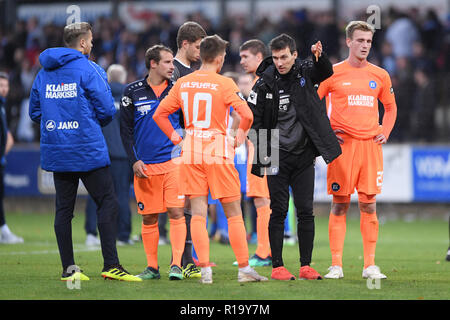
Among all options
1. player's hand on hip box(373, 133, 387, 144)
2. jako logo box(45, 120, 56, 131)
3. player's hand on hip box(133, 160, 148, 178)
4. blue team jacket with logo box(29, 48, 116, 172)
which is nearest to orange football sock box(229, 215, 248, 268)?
player's hand on hip box(133, 160, 148, 178)

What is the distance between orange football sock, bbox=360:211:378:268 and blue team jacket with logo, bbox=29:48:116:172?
2.70m

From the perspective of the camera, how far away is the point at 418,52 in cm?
1900

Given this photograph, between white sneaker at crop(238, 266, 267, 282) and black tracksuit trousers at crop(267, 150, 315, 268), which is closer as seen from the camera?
white sneaker at crop(238, 266, 267, 282)

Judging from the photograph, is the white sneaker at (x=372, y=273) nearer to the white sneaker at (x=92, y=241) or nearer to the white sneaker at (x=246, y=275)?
the white sneaker at (x=246, y=275)

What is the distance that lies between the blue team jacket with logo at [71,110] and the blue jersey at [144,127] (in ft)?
1.20

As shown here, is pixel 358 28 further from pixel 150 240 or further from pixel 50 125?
pixel 50 125

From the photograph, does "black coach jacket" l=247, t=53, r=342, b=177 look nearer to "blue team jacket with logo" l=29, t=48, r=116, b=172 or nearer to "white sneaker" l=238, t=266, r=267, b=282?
"white sneaker" l=238, t=266, r=267, b=282

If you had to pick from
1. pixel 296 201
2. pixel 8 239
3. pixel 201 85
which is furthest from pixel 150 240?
pixel 8 239

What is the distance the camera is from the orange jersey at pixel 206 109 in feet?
23.9

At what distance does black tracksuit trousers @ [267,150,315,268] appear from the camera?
7832mm

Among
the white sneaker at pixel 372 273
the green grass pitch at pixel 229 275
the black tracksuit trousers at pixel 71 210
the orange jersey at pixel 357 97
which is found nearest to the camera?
the green grass pitch at pixel 229 275

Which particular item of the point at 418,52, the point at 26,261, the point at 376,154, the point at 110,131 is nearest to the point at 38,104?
the point at 26,261

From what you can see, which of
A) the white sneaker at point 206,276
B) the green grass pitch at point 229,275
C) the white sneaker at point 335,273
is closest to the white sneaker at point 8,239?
the green grass pitch at point 229,275

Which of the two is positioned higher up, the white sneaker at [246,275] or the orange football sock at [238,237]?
the orange football sock at [238,237]
